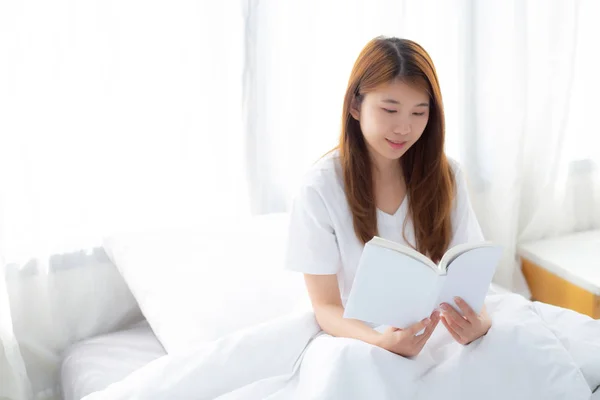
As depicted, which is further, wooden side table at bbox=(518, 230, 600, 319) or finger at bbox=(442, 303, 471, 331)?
wooden side table at bbox=(518, 230, 600, 319)

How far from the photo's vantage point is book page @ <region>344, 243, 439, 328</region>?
1.08m

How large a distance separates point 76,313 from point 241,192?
0.50m

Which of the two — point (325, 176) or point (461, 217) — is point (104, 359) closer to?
point (325, 176)

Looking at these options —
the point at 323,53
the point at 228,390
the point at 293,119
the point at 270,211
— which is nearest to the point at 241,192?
the point at 270,211

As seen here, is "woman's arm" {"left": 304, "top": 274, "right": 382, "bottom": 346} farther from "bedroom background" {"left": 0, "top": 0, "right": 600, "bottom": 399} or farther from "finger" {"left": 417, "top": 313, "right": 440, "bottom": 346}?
"bedroom background" {"left": 0, "top": 0, "right": 600, "bottom": 399}

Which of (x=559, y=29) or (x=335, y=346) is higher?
(x=559, y=29)

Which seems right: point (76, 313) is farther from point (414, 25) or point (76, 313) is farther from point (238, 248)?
point (414, 25)

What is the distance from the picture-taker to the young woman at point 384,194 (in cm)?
122

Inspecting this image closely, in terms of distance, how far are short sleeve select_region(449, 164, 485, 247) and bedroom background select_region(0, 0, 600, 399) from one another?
0.48 m

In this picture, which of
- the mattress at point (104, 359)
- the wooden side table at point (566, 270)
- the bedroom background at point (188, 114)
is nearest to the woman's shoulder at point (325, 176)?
the bedroom background at point (188, 114)

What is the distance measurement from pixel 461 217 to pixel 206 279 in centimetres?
57

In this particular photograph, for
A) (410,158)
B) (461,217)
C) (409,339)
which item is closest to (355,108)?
(410,158)

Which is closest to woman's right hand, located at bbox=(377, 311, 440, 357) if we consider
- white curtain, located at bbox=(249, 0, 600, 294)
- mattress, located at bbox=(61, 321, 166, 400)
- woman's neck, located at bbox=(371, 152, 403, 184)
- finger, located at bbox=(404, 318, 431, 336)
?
finger, located at bbox=(404, 318, 431, 336)

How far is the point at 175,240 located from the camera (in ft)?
5.29
